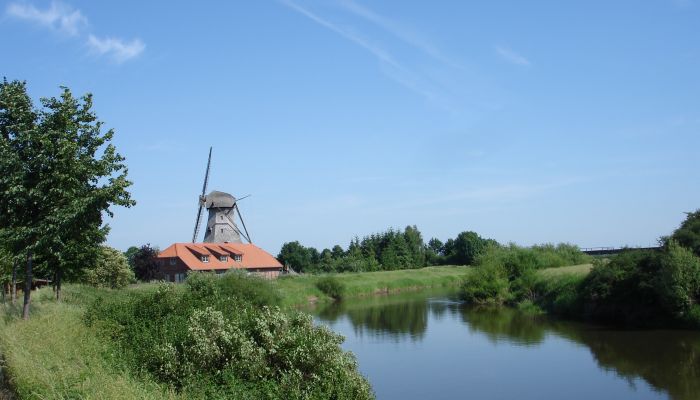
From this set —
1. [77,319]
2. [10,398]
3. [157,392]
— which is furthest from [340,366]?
[77,319]

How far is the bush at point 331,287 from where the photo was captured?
6259cm

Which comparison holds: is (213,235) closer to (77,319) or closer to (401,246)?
(401,246)

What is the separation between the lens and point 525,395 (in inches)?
875

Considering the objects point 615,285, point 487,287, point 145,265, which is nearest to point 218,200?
point 145,265

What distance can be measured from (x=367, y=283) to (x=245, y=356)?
189ft

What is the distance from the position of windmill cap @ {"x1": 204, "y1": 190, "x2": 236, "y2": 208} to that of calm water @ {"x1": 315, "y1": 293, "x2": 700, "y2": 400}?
3629cm

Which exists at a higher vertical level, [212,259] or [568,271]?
[212,259]

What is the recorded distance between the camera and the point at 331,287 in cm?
6284

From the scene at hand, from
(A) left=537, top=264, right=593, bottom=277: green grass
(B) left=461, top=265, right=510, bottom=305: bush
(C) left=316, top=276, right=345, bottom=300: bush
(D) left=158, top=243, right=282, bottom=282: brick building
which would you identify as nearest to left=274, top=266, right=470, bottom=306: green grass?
(C) left=316, top=276, right=345, bottom=300: bush

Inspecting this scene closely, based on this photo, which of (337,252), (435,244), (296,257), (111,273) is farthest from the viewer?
(435,244)

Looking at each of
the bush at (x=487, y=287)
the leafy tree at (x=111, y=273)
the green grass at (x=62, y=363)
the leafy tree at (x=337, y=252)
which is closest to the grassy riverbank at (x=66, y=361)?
the green grass at (x=62, y=363)

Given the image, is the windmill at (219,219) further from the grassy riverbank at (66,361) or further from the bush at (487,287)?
the grassy riverbank at (66,361)

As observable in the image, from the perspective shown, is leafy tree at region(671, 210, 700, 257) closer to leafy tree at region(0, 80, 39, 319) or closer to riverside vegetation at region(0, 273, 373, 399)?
riverside vegetation at region(0, 273, 373, 399)

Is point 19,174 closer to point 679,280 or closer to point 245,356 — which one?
point 245,356
